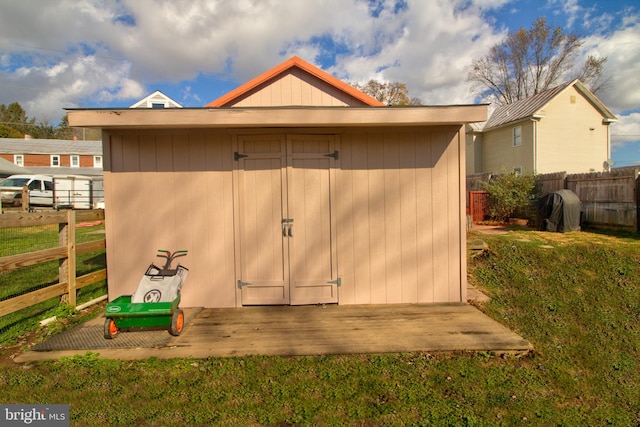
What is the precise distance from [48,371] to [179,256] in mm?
1660

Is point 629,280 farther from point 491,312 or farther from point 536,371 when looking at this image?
point 536,371

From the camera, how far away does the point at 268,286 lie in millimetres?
4387

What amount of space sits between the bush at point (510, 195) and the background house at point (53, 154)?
30.7 meters

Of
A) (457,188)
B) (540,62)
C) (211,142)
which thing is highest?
(540,62)

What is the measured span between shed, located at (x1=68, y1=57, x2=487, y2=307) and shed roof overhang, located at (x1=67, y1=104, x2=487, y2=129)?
0.29 m

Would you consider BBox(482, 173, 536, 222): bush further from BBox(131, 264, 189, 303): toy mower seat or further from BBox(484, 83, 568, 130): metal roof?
BBox(131, 264, 189, 303): toy mower seat

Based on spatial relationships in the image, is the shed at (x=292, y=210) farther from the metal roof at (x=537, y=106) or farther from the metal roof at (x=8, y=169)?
the metal roof at (x=8, y=169)

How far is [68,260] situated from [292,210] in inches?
107

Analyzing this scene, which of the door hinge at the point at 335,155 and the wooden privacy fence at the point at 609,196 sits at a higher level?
the door hinge at the point at 335,155

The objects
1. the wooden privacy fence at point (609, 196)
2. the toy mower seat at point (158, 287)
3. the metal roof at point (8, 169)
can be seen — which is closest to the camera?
the toy mower seat at point (158, 287)

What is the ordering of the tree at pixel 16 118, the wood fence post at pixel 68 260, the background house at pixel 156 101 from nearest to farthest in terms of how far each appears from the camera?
the wood fence post at pixel 68 260, the background house at pixel 156 101, the tree at pixel 16 118

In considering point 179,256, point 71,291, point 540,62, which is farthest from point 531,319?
point 540,62

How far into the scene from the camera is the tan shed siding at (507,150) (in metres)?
16.9
